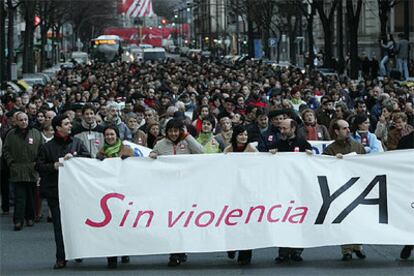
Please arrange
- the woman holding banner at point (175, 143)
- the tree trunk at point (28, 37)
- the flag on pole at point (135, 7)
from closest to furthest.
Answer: the woman holding banner at point (175, 143) → the tree trunk at point (28, 37) → the flag on pole at point (135, 7)

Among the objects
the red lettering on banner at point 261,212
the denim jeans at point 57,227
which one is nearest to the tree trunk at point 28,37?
the denim jeans at point 57,227

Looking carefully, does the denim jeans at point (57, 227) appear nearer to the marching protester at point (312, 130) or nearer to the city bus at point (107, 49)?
the marching protester at point (312, 130)

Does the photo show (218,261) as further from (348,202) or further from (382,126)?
(382,126)

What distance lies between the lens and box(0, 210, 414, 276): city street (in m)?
11.8

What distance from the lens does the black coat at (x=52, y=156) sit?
12.4m

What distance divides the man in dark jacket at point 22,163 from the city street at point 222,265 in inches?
74.5

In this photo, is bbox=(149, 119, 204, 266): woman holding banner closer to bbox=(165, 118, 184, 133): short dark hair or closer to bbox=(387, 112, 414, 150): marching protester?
bbox=(165, 118, 184, 133): short dark hair

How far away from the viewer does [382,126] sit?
61.5 ft

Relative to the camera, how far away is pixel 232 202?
11.9 metres

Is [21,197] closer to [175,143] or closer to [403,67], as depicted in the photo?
[175,143]

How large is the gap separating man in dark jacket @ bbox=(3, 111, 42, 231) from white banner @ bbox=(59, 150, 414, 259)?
13.1ft

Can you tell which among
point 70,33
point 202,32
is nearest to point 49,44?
point 70,33

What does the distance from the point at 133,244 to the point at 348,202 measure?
2037mm

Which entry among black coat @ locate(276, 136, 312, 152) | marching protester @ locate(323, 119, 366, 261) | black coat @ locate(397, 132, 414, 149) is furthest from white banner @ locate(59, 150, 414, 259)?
black coat @ locate(397, 132, 414, 149)
